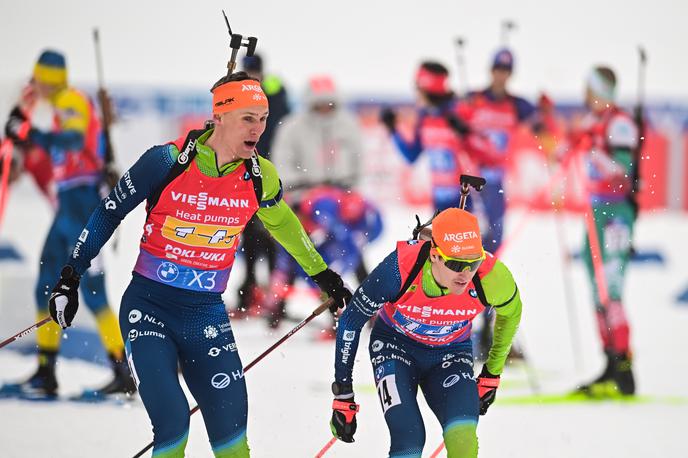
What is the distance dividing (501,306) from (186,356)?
1.41m

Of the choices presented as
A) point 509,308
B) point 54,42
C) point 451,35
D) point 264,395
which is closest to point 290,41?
point 451,35

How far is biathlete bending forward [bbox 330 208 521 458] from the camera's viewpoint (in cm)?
448

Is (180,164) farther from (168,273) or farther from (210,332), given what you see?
(210,332)

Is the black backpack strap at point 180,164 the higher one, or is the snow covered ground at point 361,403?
the black backpack strap at point 180,164

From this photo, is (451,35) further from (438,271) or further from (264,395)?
(438,271)

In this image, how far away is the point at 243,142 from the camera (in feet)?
14.4

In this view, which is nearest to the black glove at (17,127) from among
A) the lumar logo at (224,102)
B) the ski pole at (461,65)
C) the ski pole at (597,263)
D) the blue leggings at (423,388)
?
the lumar logo at (224,102)

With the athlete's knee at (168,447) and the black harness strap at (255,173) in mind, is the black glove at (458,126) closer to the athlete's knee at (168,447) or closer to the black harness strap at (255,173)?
the black harness strap at (255,173)

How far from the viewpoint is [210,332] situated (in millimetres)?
4449

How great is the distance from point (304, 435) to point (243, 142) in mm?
2359

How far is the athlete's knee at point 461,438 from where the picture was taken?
4.45m

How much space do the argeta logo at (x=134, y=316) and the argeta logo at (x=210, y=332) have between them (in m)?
0.27

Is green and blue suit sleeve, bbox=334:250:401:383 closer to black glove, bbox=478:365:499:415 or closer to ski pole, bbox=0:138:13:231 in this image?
black glove, bbox=478:365:499:415

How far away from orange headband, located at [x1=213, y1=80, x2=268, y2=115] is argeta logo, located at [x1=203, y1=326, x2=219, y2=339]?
89 centimetres
